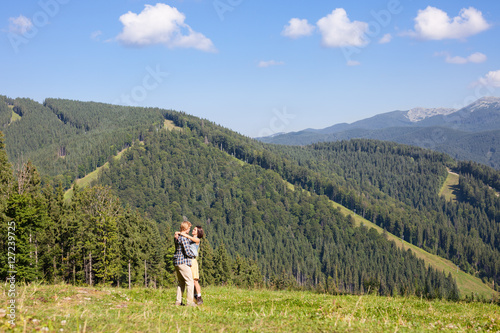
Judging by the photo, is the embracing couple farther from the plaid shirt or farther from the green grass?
the green grass

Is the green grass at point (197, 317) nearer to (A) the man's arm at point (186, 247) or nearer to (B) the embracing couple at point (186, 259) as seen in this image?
(B) the embracing couple at point (186, 259)

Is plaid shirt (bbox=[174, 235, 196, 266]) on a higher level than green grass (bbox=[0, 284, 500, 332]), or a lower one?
higher

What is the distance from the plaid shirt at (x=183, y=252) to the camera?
12.2 m

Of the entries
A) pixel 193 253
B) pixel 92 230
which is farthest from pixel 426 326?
pixel 92 230

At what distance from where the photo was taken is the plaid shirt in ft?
40.0

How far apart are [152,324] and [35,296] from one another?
212 inches

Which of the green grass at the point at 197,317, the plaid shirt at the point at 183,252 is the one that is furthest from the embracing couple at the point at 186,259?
the green grass at the point at 197,317

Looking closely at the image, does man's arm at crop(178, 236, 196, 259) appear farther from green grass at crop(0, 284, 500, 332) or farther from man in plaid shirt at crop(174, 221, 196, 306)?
green grass at crop(0, 284, 500, 332)

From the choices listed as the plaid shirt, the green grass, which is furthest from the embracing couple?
the green grass

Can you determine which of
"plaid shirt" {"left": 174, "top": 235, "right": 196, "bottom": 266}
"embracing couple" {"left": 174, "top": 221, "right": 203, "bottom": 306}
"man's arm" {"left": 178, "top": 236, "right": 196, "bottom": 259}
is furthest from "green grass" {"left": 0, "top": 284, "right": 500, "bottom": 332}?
"man's arm" {"left": 178, "top": 236, "right": 196, "bottom": 259}

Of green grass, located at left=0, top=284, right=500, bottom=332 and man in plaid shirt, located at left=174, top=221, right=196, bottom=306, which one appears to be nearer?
green grass, located at left=0, top=284, right=500, bottom=332

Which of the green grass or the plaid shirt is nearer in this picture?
the green grass

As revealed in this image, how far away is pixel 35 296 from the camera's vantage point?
11.1 m

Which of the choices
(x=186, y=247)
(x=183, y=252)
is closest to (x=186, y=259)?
(x=183, y=252)
